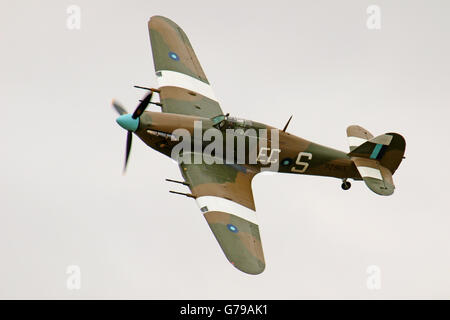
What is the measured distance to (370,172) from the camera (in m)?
34.0

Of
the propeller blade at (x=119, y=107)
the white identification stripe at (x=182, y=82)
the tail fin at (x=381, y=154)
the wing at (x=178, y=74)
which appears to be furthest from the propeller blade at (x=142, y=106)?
the tail fin at (x=381, y=154)

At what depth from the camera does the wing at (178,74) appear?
115 ft

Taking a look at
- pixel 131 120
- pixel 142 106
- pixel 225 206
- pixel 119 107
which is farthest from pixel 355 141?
pixel 119 107

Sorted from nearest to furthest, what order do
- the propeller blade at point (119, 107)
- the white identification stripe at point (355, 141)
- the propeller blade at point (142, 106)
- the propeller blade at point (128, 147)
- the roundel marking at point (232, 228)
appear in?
the roundel marking at point (232, 228) → the propeller blade at point (142, 106) → the propeller blade at point (128, 147) → the propeller blade at point (119, 107) → the white identification stripe at point (355, 141)

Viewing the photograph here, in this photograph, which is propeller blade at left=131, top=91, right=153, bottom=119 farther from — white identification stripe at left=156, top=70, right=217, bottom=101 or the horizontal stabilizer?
the horizontal stabilizer

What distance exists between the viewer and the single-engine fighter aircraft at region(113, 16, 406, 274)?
31.0m

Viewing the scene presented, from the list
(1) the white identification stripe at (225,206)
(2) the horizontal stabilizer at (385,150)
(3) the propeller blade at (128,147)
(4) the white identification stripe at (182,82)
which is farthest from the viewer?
(4) the white identification stripe at (182,82)

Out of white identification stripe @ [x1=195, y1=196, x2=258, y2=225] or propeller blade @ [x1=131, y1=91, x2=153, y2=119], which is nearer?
white identification stripe @ [x1=195, y1=196, x2=258, y2=225]

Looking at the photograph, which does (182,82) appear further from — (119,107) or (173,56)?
(119,107)

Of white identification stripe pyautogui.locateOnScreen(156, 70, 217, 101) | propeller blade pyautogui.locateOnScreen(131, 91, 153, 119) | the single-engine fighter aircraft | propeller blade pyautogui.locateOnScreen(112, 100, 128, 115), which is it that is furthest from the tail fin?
propeller blade pyautogui.locateOnScreen(112, 100, 128, 115)

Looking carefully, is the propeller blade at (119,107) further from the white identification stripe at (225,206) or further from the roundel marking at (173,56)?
the white identification stripe at (225,206)

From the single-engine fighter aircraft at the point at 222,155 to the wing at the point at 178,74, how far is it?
0.04m

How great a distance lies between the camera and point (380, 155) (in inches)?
1359

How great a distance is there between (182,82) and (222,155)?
4127 millimetres
